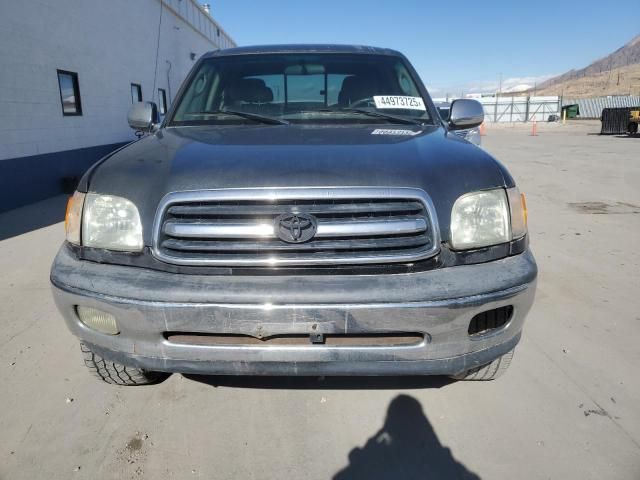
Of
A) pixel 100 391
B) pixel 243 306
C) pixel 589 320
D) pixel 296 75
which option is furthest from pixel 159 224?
pixel 589 320

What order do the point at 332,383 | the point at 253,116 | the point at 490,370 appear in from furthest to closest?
the point at 253,116 < the point at 332,383 < the point at 490,370

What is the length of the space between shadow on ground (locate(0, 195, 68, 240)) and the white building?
0.86ft

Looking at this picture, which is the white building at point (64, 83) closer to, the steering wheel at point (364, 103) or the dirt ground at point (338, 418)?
the dirt ground at point (338, 418)

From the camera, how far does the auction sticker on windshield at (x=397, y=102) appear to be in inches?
119

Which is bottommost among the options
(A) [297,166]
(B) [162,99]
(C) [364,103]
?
(A) [297,166]

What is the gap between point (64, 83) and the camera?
941cm

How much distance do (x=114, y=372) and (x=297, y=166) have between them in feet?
4.77

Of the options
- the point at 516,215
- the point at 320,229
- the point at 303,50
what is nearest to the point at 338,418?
the point at 320,229

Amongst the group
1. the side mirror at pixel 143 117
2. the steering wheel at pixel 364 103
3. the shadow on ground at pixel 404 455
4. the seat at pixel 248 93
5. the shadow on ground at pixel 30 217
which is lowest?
the shadow on ground at pixel 404 455

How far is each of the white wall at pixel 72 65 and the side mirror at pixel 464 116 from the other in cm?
713

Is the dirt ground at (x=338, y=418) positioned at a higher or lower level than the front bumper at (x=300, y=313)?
lower

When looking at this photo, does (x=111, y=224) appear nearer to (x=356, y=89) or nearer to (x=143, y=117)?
(x=143, y=117)

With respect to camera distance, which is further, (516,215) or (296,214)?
(516,215)

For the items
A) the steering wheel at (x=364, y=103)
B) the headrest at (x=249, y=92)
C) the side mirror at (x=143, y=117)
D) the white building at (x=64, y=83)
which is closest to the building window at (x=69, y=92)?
the white building at (x=64, y=83)
